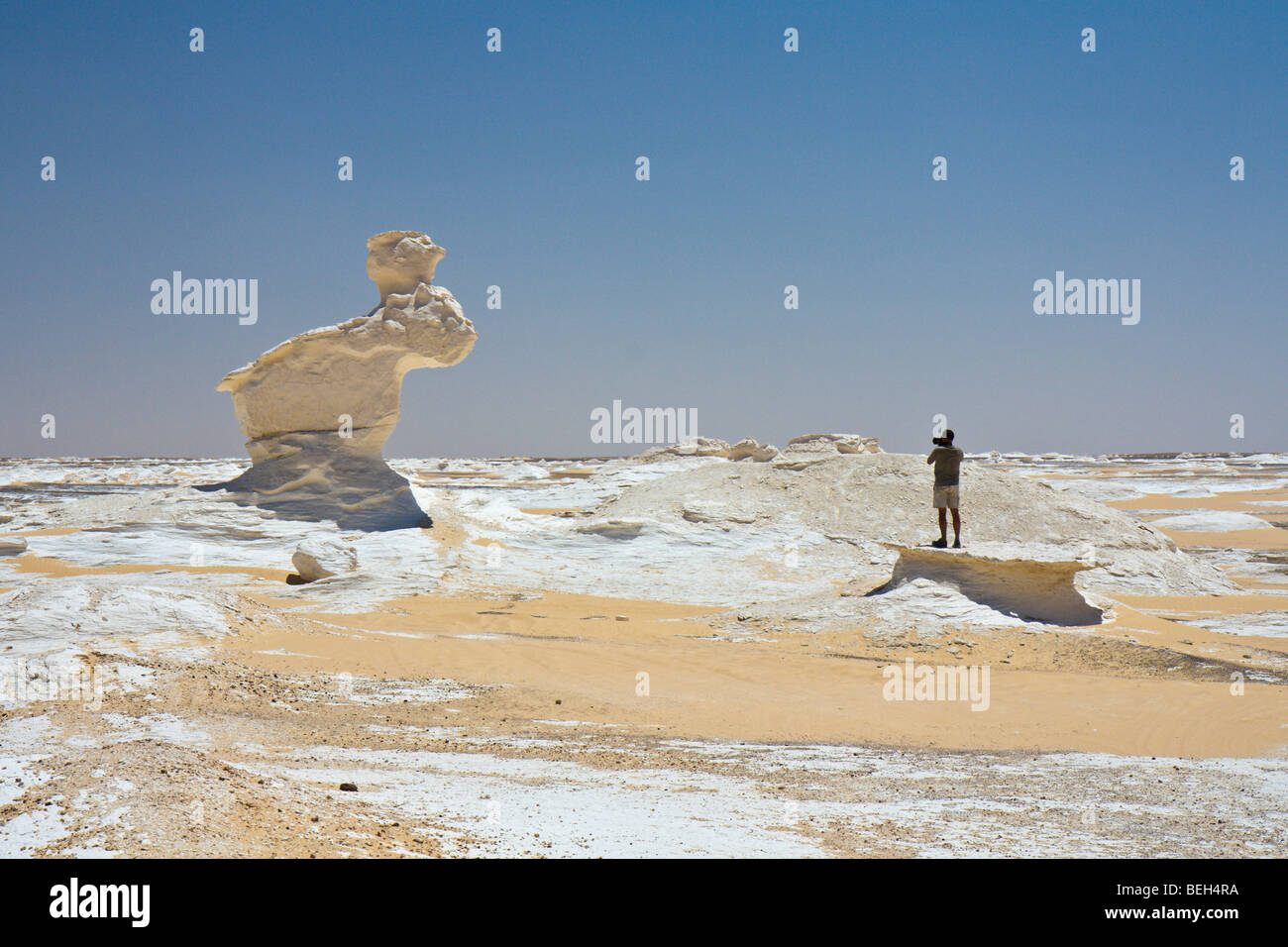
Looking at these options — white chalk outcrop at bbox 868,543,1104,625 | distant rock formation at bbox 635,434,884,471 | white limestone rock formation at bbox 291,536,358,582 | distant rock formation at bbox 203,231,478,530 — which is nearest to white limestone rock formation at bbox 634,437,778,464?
distant rock formation at bbox 635,434,884,471

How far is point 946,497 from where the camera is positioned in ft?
44.1

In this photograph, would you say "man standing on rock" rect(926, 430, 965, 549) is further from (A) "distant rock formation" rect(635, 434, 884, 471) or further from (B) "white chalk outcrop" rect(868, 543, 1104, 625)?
(A) "distant rock formation" rect(635, 434, 884, 471)

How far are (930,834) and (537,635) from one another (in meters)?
7.95

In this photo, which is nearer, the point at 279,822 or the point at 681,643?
the point at 279,822

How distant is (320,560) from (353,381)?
7205 millimetres

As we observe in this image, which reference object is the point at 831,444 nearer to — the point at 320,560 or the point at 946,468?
the point at 946,468

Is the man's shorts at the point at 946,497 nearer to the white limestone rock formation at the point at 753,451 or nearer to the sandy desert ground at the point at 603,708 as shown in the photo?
the sandy desert ground at the point at 603,708

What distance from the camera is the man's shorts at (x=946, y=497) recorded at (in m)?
13.3

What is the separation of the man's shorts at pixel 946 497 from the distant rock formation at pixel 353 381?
11998 mm

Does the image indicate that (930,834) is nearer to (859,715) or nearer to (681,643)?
(859,715)

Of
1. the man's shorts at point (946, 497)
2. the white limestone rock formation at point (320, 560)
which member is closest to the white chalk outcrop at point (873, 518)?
the man's shorts at point (946, 497)
